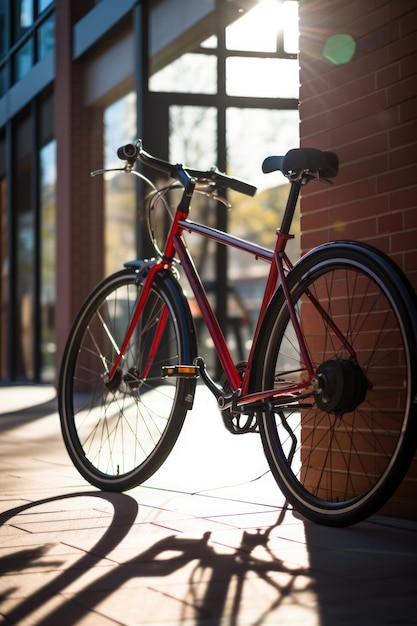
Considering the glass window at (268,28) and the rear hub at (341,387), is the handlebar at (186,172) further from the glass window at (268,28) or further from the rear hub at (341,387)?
the glass window at (268,28)

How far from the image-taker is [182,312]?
3.56 metres

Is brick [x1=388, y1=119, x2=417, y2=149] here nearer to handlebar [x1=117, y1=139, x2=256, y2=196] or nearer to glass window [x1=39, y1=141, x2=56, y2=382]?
handlebar [x1=117, y1=139, x2=256, y2=196]

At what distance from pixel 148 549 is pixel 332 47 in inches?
68.8

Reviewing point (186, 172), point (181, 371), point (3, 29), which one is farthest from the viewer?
point (3, 29)

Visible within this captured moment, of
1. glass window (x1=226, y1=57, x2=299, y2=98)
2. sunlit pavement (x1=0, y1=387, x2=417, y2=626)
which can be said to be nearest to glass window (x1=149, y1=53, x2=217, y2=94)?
glass window (x1=226, y1=57, x2=299, y2=98)

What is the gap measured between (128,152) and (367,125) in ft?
2.98

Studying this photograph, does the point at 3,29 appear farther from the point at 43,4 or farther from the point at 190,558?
the point at 190,558

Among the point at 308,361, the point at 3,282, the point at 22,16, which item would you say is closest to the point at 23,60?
the point at 22,16

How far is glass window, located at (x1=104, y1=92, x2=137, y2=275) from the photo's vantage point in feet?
35.9

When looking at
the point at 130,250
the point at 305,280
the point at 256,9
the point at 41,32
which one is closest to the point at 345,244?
the point at 305,280

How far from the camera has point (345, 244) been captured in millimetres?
2826

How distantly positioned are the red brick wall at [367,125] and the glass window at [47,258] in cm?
928

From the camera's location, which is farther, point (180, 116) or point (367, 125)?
point (180, 116)

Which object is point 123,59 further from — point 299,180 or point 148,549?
point 148,549
